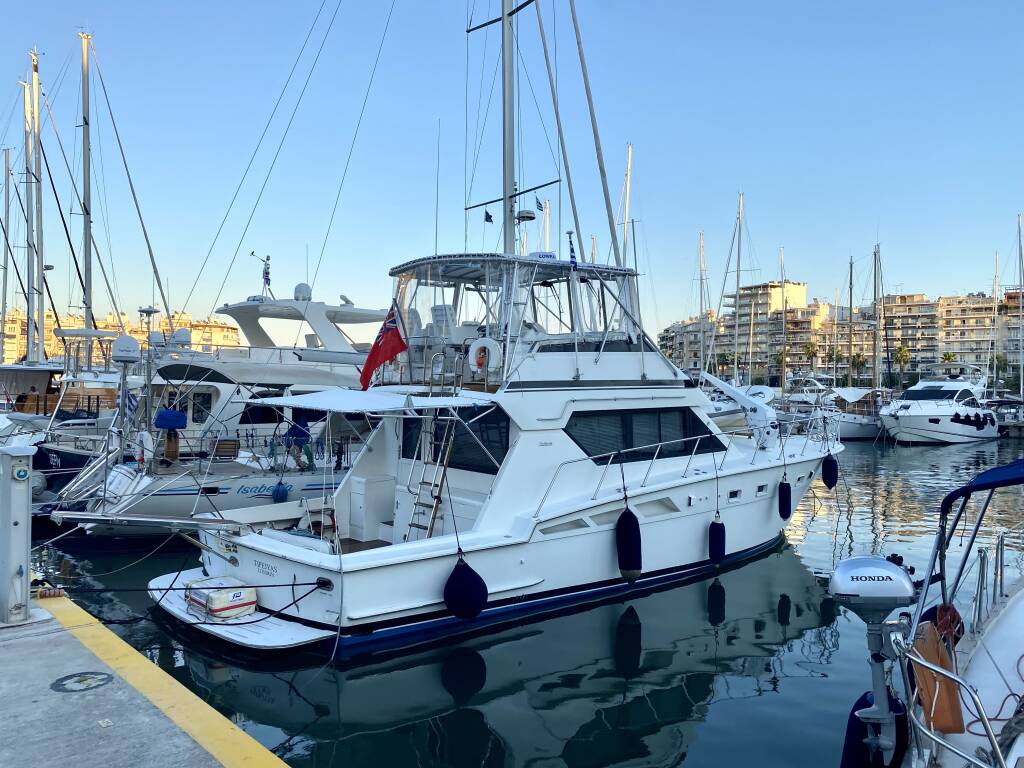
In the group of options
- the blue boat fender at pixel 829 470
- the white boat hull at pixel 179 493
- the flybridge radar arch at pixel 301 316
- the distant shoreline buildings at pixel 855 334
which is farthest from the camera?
the distant shoreline buildings at pixel 855 334

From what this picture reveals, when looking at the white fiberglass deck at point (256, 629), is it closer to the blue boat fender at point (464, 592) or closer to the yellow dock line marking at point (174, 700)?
the blue boat fender at point (464, 592)

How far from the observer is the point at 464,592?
7125 millimetres

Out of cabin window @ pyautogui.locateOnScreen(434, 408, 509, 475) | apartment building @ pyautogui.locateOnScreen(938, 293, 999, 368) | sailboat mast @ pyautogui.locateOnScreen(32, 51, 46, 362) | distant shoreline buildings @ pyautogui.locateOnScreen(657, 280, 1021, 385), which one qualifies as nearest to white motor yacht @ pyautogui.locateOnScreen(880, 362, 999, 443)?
cabin window @ pyautogui.locateOnScreen(434, 408, 509, 475)

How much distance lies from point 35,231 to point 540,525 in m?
25.8

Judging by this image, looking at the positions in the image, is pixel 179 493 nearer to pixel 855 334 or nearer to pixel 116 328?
pixel 116 328

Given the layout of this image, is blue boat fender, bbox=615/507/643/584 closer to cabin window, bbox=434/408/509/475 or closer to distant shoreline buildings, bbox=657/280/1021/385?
cabin window, bbox=434/408/509/475

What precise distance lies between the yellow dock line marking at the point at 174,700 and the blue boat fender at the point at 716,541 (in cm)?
643

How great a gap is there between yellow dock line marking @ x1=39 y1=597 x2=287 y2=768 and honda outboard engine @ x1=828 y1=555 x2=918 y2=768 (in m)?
3.15

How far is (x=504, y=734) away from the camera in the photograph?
19.3ft

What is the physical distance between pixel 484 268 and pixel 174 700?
6400 millimetres

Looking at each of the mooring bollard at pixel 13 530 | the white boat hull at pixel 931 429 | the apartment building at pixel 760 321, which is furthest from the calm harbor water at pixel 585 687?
the apartment building at pixel 760 321

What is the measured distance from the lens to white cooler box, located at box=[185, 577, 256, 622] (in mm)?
7285

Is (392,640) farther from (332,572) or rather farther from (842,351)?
(842,351)

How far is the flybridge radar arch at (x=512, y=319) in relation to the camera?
9.01m
